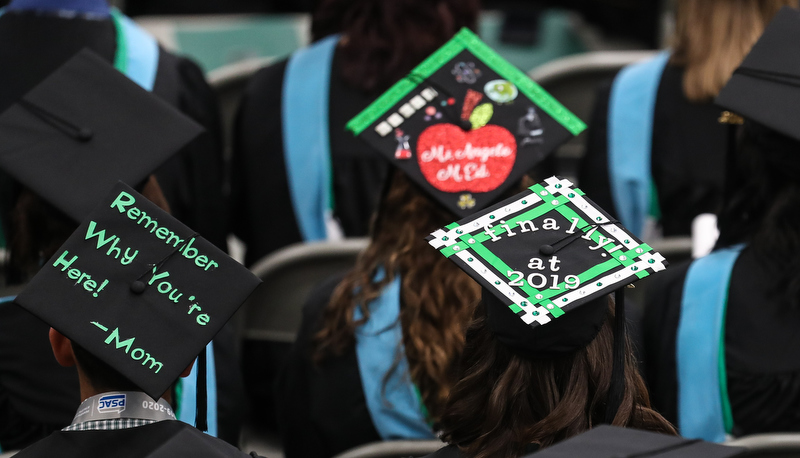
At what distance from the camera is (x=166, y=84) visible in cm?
361

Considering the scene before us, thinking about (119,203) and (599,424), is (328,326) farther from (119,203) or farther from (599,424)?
(599,424)

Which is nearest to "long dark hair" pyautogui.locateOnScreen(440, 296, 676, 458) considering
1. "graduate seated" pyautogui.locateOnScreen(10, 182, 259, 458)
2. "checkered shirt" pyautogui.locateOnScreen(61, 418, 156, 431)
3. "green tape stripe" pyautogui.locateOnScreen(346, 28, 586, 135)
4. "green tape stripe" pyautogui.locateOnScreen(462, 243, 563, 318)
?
"green tape stripe" pyautogui.locateOnScreen(462, 243, 563, 318)

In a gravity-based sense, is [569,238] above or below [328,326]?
above

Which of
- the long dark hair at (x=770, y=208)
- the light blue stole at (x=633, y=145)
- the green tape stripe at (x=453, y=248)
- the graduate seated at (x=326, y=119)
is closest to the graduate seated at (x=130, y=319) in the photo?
the green tape stripe at (x=453, y=248)

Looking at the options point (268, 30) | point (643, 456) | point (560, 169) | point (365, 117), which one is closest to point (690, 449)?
point (643, 456)

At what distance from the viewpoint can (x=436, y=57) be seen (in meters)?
3.14

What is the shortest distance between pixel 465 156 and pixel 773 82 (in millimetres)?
831

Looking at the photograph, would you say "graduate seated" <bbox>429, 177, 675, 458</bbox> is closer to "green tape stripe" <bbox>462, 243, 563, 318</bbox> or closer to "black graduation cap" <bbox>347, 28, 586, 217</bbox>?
"green tape stripe" <bbox>462, 243, 563, 318</bbox>

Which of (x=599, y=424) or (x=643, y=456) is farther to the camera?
(x=599, y=424)

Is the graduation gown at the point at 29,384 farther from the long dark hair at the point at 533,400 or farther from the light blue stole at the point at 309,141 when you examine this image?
the light blue stole at the point at 309,141

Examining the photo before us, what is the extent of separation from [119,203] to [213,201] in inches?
58.3

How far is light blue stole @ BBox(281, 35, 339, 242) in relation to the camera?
3.88 metres

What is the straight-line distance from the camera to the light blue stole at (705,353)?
2871 mm

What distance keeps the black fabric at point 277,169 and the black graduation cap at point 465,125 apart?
2.37ft
